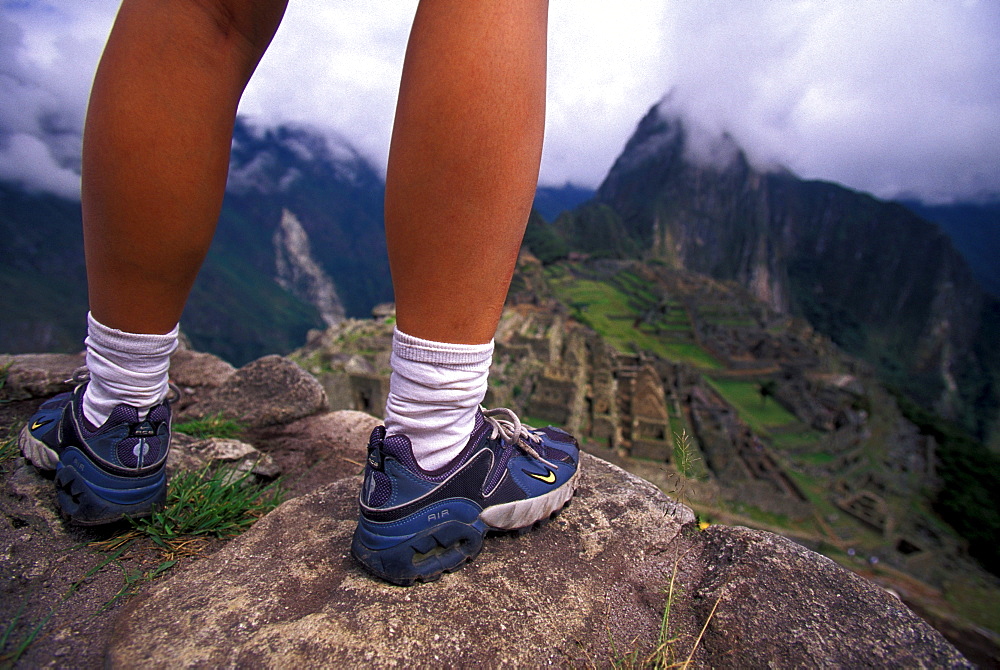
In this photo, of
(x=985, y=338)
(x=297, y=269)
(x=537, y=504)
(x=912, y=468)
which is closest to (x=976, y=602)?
(x=912, y=468)

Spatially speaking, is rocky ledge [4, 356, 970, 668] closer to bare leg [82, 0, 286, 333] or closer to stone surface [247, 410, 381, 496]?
stone surface [247, 410, 381, 496]

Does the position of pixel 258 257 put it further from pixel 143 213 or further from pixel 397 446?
pixel 397 446

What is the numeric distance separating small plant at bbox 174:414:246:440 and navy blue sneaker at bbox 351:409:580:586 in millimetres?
1171

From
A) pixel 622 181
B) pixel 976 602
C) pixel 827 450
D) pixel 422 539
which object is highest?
pixel 622 181

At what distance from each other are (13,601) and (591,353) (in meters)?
22.6

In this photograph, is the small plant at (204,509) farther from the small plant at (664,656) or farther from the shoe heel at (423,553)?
the small plant at (664,656)

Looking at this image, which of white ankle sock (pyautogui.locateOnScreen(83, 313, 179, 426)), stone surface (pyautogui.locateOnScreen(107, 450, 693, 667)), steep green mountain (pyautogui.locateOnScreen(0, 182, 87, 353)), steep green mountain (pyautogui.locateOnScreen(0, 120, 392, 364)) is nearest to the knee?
white ankle sock (pyautogui.locateOnScreen(83, 313, 179, 426))

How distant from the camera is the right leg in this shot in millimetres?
889

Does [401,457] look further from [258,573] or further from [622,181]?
[622,181]

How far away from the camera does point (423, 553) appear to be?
940mm

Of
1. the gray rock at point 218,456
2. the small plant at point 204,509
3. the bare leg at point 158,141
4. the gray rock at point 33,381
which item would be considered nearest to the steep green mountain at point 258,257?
the gray rock at point 33,381

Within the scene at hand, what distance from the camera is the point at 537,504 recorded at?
3.66 feet

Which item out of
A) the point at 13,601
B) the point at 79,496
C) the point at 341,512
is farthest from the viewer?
the point at 341,512

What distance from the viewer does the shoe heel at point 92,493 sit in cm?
104
